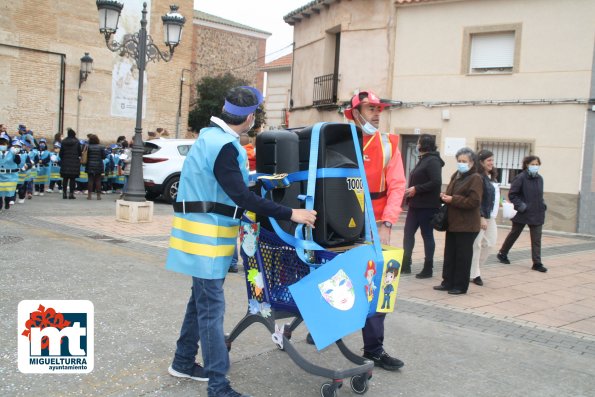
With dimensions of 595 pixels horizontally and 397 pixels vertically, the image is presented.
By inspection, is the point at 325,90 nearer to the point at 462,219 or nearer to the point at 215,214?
the point at 462,219

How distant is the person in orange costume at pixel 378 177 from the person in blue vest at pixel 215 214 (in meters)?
1.10

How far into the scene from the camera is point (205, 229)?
337cm

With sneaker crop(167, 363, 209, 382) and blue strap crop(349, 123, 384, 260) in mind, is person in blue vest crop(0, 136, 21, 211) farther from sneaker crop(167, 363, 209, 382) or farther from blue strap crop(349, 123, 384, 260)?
blue strap crop(349, 123, 384, 260)

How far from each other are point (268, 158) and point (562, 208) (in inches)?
523

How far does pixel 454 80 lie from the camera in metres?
16.6

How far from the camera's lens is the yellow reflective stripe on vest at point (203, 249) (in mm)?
3359

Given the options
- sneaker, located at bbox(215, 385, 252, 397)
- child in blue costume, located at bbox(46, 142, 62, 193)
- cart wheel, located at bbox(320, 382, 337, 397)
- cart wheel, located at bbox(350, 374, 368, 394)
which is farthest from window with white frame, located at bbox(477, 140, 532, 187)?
sneaker, located at bbox(215, 385, 252, 397)

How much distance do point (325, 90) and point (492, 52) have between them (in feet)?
19.3

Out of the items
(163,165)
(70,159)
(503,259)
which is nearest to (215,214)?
(503,259)

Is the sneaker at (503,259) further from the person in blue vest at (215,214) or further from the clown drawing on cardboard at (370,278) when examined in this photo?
the person in blue vest at (215,214)

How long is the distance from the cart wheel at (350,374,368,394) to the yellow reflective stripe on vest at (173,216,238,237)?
46.7 inches

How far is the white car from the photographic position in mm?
14906

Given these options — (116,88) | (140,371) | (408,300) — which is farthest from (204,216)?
(116,88)

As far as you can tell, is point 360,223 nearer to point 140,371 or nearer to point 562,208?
point 140,371
